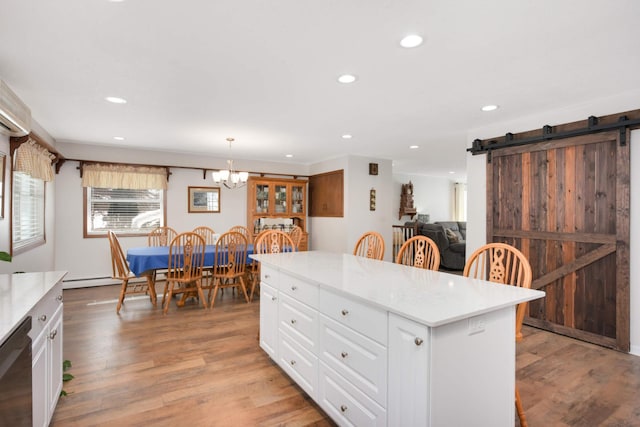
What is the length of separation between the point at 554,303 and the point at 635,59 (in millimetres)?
2294

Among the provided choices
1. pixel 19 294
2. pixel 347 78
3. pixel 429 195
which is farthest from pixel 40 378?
pixel 429 195

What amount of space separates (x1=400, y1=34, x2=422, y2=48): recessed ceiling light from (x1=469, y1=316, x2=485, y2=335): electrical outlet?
157 cm

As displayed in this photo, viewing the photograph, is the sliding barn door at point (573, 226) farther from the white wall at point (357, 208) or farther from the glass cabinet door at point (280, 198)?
the glass cabinet door at point (280, 198)

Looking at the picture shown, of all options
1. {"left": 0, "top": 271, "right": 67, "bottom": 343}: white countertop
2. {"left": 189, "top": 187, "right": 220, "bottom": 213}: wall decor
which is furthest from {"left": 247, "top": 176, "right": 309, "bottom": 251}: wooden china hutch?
{"left": 0, "top": 271, "right": 67, "bottom": 343}: white countertop

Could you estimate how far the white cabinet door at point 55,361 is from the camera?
72.1 inches

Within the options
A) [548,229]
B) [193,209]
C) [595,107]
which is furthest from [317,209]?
[595,107]

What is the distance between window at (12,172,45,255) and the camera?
338 cm

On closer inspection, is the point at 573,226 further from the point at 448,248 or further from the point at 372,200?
the point at 448,248

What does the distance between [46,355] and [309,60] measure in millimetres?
2282

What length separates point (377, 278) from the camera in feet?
6.63

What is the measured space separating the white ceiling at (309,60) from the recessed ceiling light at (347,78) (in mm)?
59

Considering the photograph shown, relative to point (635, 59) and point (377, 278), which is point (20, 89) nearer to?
point (377, 278)

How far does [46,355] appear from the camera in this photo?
5.67 feet

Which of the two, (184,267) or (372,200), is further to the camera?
(372,200)
